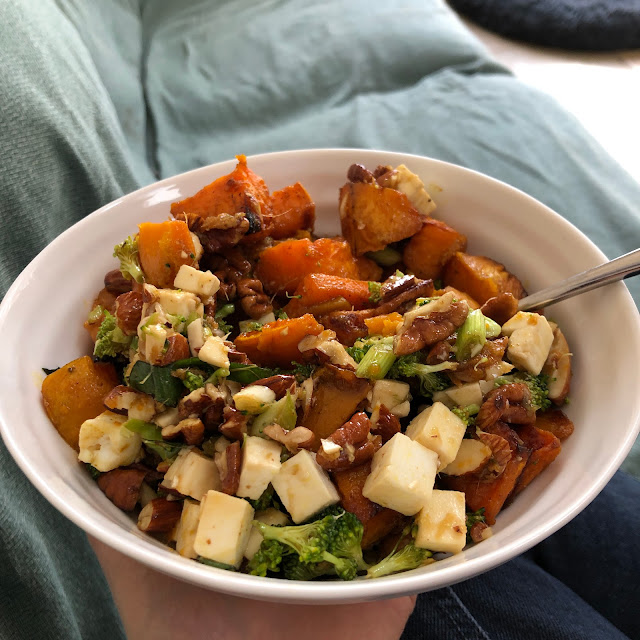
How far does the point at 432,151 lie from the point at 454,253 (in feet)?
4.41

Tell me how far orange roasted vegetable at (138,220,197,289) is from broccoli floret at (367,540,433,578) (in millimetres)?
862

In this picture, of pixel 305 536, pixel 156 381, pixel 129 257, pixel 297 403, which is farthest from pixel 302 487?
pixel 129 257

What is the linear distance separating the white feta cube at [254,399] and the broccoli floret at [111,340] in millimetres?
366

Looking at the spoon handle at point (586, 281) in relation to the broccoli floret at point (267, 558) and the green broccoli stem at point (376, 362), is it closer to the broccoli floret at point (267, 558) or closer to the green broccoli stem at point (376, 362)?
the green broccoli stem at point (376, 362)

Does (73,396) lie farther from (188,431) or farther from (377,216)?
(377,216)

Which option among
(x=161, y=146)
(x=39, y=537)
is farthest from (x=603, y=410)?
(x=161, y=146)

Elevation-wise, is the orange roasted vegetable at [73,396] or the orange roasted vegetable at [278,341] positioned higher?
the orange roasted vegetable at [278,341]

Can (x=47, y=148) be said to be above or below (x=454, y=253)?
below

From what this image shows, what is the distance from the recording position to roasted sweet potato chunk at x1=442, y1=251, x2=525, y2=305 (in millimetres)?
1628

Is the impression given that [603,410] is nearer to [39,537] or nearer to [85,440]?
[85,440]

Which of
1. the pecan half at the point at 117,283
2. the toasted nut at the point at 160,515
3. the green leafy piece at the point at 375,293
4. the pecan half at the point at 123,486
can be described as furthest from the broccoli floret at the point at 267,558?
the pecan half at the point at 117,283

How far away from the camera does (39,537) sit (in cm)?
163

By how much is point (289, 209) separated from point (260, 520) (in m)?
0.94

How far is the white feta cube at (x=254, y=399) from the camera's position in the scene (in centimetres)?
122
